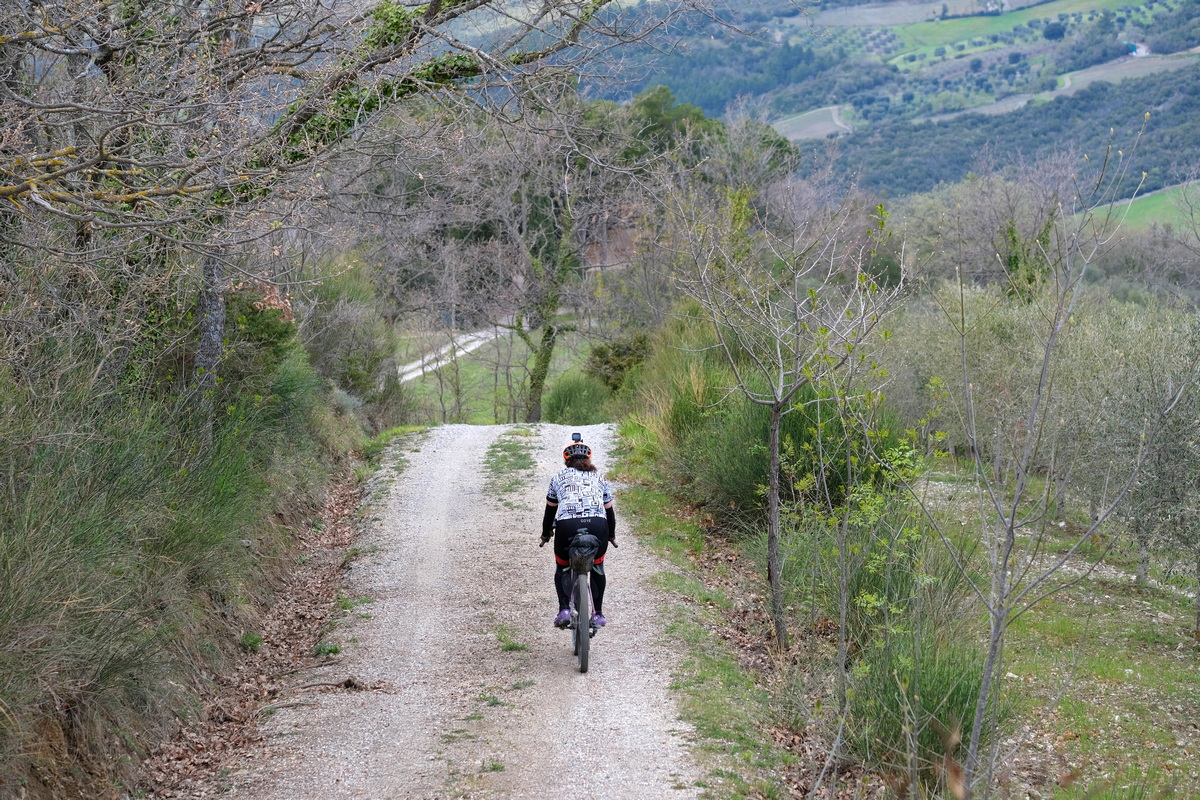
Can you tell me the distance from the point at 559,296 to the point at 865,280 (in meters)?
26.1

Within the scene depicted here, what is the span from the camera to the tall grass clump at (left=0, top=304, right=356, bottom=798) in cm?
540

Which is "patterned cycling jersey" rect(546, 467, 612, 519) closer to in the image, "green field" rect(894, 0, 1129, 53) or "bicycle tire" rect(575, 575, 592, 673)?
"bicycle tire" rect(575, 575, 592, 673)

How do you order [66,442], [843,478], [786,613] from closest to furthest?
[66,442] < [786,613] < [843,478]

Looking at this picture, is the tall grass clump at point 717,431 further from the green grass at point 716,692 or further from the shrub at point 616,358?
the shrub at point 616,358

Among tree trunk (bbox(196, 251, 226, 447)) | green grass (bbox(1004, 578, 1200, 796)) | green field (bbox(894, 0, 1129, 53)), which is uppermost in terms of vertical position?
green field (bbox(894, 0, 1129, 53))

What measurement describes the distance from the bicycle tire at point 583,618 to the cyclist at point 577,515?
2.2 inches

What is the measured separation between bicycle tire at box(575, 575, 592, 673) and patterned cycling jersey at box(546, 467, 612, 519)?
20.7 inches

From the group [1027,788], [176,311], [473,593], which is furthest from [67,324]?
[1027,788]

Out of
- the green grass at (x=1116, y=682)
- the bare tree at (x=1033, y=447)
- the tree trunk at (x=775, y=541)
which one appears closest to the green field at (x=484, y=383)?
the bare tree at (x=1033, y=447)

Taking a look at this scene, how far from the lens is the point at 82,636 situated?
18.9ft

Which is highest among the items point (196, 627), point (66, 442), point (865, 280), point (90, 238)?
point (90, 238)

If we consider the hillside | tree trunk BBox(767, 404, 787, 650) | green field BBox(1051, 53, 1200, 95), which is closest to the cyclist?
tree trunk BBox(767, 404, 787, 650)

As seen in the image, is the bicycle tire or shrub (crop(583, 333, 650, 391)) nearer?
the bicycle tire

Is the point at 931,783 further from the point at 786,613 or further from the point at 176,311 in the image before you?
the point at 176,311
